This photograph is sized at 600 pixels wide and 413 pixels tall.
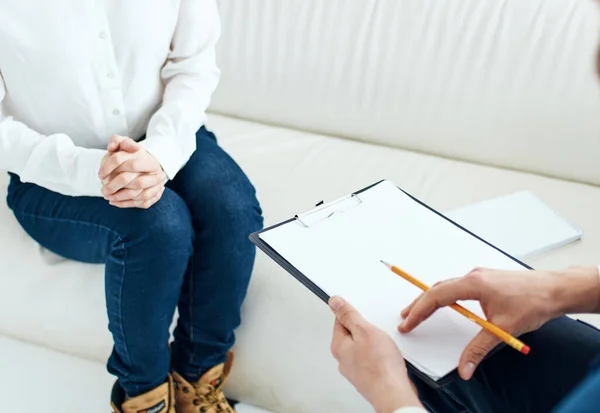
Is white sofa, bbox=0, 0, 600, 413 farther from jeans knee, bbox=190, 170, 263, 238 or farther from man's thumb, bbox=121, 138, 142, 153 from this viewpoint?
man's thumb, bbox=121, 138, 142, 153

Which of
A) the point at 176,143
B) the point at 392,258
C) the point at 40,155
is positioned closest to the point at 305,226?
the point at 392,258

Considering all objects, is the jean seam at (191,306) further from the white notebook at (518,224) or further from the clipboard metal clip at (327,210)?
the white notebook at (518,224)

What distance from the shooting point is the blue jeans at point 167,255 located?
3.24 ft

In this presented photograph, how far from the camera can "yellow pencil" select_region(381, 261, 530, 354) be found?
28.8 inches

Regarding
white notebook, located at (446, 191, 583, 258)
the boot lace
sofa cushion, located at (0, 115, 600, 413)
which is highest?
white notebook, located at (446, 191, 583, 258)

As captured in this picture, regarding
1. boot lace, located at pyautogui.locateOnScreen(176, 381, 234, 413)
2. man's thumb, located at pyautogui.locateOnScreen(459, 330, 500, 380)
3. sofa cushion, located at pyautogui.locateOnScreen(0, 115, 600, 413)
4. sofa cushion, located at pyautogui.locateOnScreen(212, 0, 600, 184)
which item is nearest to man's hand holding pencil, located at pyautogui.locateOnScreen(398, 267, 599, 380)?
man's thumb, located at pyautogui.locateOnScreen(459, 330, 500, 380)

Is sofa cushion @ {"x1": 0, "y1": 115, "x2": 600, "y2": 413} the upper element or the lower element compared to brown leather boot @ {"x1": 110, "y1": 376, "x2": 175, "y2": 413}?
upper

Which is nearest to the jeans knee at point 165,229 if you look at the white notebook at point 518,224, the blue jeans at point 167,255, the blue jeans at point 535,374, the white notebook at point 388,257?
the blue jeans at point 167,255

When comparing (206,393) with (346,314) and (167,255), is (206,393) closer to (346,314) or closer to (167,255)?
(167,255)

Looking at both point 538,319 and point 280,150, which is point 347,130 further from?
point 538,319

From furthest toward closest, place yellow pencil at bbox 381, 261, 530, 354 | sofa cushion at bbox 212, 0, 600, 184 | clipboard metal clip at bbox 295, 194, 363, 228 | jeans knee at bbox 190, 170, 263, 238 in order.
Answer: sofa cushion at bbox 212, 0, 600, 184
jeans knee at bbox 190, 170, 263, 238
clipboard metal clip at bbox 295, 194, 363, 228
yellow pencil at bbox 381, 261, 530, 354

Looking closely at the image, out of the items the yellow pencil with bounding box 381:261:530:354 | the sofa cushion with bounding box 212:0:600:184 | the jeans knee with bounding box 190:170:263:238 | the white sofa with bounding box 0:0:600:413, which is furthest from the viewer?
the sofa cushion with bounding box 212:0:600:184

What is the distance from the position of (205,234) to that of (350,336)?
377mm

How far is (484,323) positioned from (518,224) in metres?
0.58
